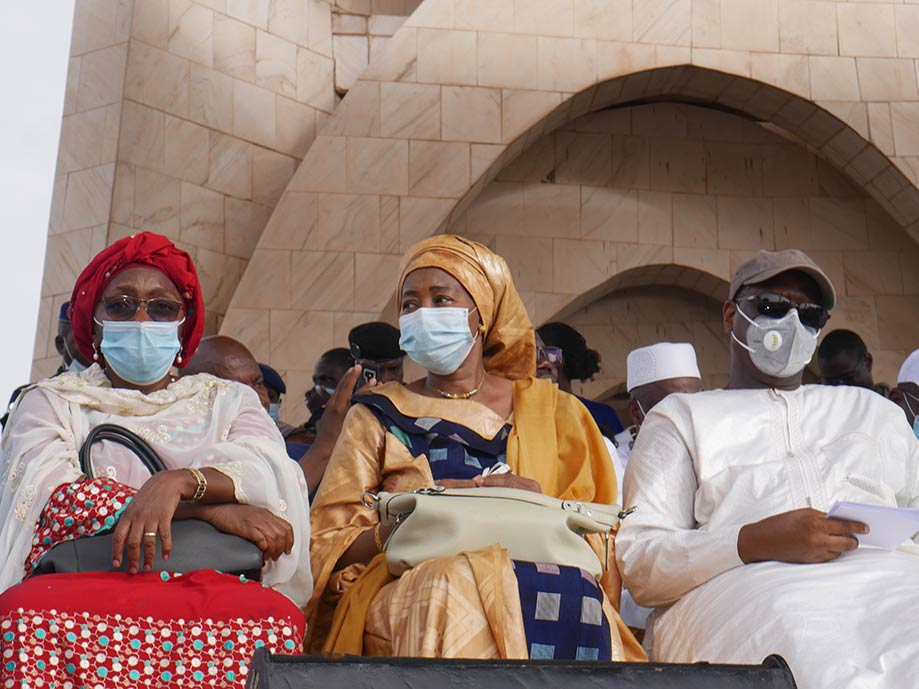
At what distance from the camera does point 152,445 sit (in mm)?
3947

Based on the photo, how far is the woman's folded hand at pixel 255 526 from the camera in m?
3.56

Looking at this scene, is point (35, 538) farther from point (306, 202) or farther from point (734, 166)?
point (734, 166)

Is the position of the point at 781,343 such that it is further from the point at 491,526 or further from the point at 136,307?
the point at 136,307

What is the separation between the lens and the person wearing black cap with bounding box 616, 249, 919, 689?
340 cm

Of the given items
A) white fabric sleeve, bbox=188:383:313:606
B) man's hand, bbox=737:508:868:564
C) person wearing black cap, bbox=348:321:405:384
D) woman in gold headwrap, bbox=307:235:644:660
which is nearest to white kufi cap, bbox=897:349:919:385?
person wearing black cap, bbox=348:321:405:384

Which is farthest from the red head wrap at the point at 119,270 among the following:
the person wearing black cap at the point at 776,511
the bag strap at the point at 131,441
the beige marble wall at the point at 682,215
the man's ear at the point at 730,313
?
the beige marble wall at the point at 682,215

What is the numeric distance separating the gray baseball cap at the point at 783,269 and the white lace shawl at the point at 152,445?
1597 millimetres

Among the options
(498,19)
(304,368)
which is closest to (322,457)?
(304,368)

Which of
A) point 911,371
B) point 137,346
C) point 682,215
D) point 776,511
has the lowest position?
point 776,511

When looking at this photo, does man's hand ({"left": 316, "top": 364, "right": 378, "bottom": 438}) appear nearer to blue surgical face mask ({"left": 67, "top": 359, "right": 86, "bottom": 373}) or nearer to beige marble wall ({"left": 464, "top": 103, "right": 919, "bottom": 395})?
blue surgical face mask ({"left": 67, "top": 359, "right": 86, "bottom": 373})

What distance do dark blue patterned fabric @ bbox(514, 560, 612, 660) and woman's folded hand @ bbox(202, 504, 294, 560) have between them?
621 millimetres

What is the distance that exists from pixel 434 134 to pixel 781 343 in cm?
598

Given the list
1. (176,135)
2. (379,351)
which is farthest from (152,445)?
(176,135)

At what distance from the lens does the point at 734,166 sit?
1191cm
